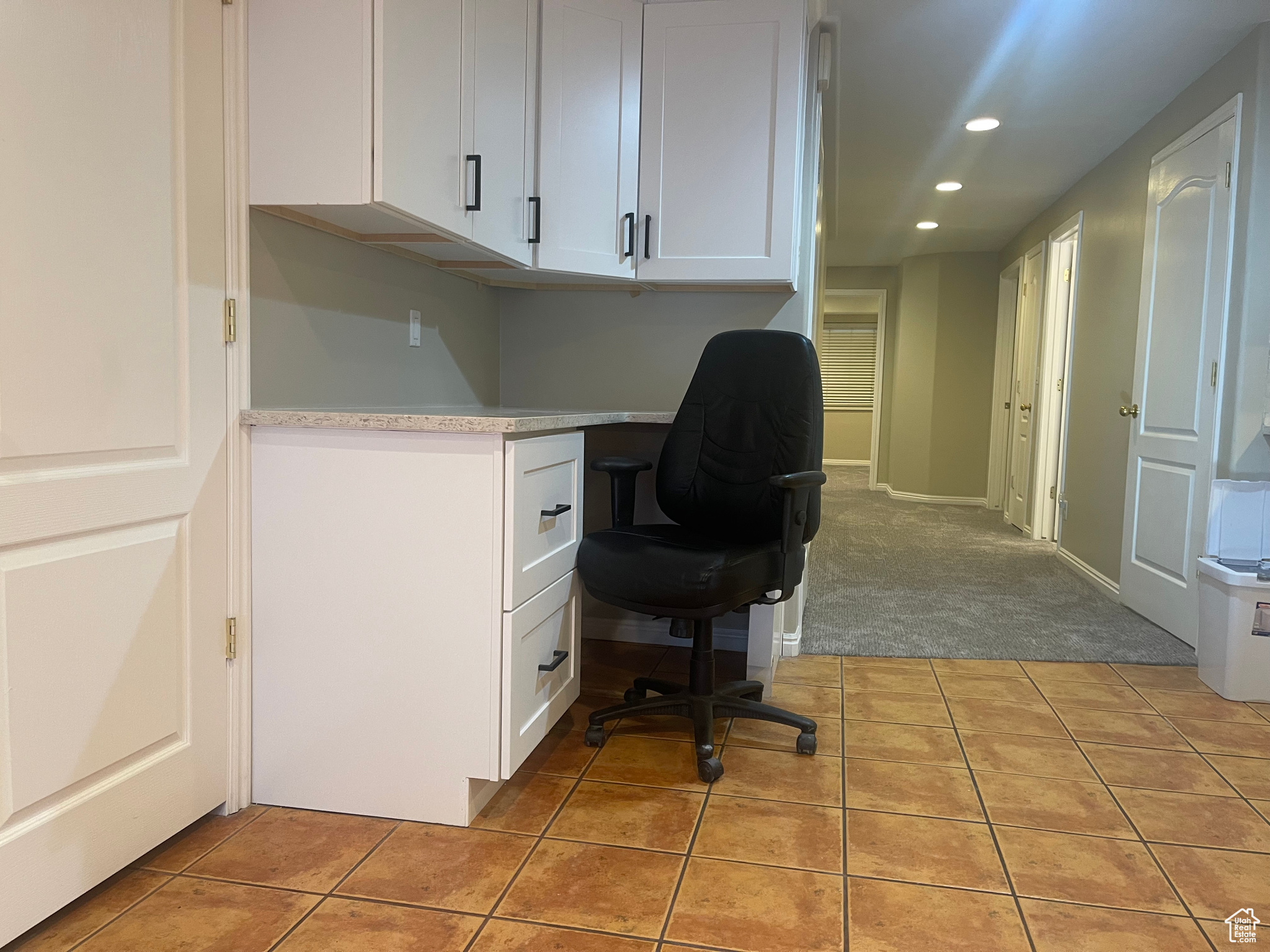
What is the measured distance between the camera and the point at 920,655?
307 cm

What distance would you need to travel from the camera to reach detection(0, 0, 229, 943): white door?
4.22 feet

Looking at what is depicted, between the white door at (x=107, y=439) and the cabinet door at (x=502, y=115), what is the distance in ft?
2.00

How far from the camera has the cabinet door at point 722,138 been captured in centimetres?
261

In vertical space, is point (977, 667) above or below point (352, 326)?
below

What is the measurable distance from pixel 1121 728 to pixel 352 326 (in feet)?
7.60

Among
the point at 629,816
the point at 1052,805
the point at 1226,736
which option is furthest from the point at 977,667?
the point at 629,816

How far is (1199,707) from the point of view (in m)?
2.60

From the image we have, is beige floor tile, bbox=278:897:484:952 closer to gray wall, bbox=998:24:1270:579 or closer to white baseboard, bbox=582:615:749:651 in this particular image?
white baseboard, bbox=582:615:749:651

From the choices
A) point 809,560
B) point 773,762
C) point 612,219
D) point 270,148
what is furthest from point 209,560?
point 809,560

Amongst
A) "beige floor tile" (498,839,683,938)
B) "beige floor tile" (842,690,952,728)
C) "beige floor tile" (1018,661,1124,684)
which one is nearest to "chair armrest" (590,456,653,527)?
"beige floor tile" (842,690,952,728)

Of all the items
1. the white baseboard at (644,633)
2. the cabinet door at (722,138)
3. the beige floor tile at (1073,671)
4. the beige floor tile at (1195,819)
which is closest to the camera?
the beige floor tile at (1195,819)

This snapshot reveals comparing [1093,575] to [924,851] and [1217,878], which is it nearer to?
[1217,878]

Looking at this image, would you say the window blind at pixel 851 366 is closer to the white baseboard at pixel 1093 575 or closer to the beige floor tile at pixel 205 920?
the white baseboard at pixel 1093 575

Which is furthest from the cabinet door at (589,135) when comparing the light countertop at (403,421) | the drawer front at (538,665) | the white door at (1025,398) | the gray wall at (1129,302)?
the white door at (1025,398)
